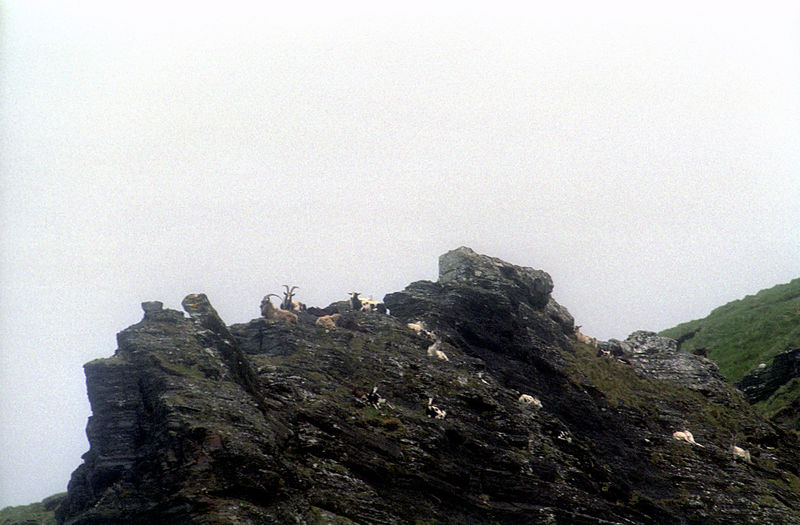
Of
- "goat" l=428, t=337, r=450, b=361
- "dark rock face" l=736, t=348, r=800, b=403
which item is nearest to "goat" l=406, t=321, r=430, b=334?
"goat" l=428, t=337, r=450, b=361

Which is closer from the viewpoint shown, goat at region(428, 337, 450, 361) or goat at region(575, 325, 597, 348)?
goat at region(428, 337, 450, 361)

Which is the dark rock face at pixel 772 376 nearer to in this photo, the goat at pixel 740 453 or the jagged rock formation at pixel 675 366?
the jagged rock formation at pixel 675 366

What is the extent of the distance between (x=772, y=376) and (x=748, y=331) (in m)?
21.9

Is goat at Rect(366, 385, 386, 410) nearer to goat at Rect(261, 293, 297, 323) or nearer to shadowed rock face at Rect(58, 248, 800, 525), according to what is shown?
shadowed rock face at Rect(58, 248, 800, 525)

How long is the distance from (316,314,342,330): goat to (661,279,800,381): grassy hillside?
1859 inches

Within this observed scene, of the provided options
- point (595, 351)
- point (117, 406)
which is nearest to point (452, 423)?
point (117, 406)

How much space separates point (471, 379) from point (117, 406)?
19613 millimetres

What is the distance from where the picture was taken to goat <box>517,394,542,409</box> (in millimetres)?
37531

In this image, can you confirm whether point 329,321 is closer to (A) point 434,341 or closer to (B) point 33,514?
(A) point 434,341

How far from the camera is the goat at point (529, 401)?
123 feet

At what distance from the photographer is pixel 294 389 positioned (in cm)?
3102

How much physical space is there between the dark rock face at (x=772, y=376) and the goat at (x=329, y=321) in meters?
40.6

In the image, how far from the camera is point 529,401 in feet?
124

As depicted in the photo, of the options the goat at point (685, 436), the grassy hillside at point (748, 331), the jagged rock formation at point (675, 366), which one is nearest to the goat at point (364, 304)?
the jagged rock formation at point (675, 366)
